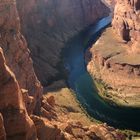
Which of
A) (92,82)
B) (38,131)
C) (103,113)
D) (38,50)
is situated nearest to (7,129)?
(38,131)

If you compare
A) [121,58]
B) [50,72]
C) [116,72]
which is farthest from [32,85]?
[121,58]

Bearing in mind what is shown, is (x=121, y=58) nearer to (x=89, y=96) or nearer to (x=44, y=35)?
(x=89, y=96)

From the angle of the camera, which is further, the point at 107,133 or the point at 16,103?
the point at 107,133

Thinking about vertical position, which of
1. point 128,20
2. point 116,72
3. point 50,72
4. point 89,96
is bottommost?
point 89,96

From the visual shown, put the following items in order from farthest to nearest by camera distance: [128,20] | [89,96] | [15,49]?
[128,20], [89,96], [15,49]

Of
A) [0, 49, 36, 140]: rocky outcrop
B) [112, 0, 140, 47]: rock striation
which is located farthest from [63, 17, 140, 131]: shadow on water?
[0, 49, 36, 140]: rocky outcrop

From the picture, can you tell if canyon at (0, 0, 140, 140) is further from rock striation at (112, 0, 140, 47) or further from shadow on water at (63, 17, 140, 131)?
shadow on water at (63, 17, 140, 131)

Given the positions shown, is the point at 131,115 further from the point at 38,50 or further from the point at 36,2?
the point at 36,2
